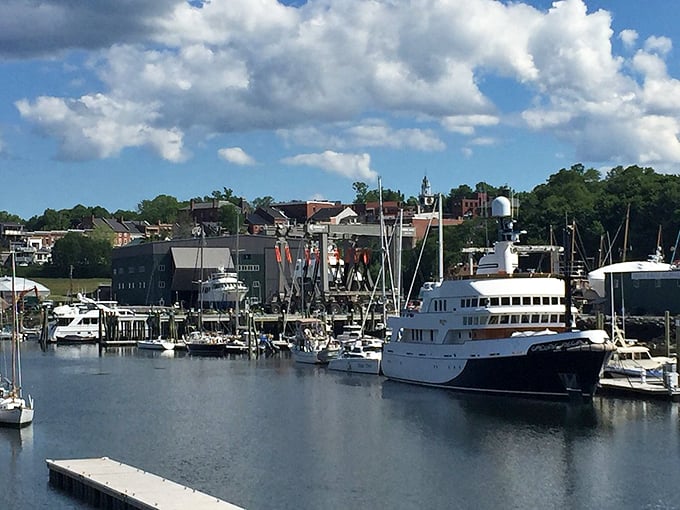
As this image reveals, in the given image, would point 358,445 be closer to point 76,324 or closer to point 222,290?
point 76,324

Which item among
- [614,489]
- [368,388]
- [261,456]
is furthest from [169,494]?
[368,388]

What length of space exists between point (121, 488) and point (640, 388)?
32.5 m

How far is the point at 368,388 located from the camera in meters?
70.1

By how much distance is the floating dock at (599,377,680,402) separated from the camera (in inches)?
2258

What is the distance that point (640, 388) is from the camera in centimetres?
5856

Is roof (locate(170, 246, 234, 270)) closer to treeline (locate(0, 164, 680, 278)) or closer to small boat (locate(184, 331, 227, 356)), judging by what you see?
treeline (locate(0, 164, 680, 278))

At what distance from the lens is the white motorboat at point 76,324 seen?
5103 inches

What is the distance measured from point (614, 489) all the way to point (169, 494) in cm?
1523

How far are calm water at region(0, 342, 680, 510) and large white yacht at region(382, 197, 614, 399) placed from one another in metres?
1.73

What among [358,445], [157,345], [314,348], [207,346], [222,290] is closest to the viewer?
[358,445]

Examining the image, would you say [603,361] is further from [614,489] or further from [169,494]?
[169,494]

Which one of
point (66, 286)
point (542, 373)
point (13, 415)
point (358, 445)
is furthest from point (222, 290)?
point (358, 445)

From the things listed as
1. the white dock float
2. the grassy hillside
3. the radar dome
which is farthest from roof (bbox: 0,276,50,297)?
the white dock float

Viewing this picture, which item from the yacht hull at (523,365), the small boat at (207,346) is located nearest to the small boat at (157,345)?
the small boat at (207,346)
